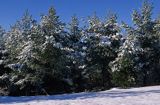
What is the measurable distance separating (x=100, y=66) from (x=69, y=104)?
120 ft

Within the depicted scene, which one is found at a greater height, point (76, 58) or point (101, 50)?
point (101, 50)

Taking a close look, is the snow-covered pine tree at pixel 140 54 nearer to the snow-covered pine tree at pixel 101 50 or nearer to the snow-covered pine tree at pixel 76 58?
the snow-covered pine tree at pixel 101 50

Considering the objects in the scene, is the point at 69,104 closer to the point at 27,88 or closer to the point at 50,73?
the point at 50,73

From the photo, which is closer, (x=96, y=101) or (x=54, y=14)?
(x=96, y=101)

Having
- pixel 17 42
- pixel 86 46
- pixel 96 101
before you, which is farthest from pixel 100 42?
pixel 96 101

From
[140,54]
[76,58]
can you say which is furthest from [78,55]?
[140,54]

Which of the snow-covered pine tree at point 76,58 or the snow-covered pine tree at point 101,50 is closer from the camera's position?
the snow-covered pine tree at point 76,58

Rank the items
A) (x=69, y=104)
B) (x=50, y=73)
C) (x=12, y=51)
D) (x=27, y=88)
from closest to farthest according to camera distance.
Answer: (x=69, y=104) < (x=50, y=73) < (x=27, y=88) < (x=12, y=51)

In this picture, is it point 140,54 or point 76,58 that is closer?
point 76,58

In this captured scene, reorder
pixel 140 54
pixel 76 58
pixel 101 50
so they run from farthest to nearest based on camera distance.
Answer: pixel 101 50 < pixel 140 54 < pixel 76 58

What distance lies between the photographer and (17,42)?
2016 inches

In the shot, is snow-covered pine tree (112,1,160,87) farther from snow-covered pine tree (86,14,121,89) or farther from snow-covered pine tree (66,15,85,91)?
snow-covered pine tree (66,15,85,91)

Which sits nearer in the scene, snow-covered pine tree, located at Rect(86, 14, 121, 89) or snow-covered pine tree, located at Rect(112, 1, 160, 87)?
snow-covered pine tree, located at Rect(112, 1, 160, 87)

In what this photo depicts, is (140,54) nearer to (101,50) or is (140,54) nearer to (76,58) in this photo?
(101,50)
